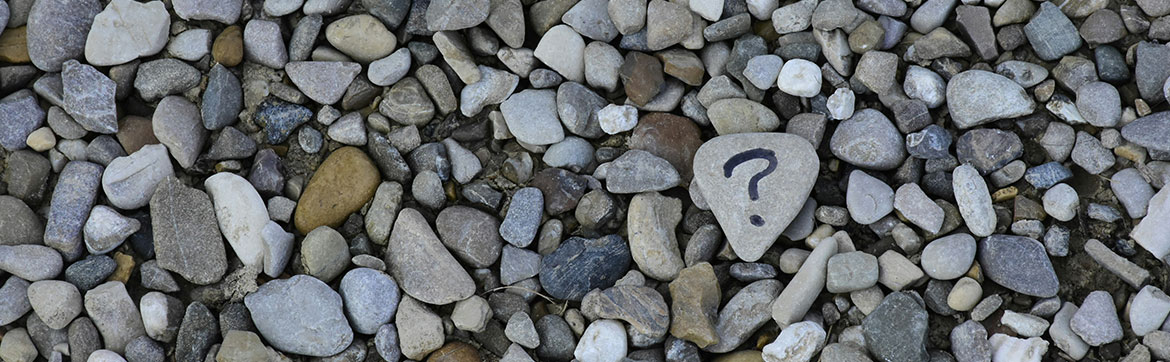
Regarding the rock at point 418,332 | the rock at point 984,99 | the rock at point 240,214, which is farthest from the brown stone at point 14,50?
the rock at point 984,99

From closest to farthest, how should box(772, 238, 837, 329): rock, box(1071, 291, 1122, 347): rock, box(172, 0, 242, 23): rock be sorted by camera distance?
box(1071, 291, 1122, 347): rock
box(772, 238, 837, 329): rock
box(172, 0, 242, 23): rock

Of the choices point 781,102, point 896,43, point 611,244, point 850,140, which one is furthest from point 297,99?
point 896,43

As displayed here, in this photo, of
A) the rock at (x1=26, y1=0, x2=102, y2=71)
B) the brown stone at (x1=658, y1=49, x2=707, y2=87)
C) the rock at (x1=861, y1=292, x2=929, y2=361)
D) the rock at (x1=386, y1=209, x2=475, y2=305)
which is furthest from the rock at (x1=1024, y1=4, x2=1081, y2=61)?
the rock at (x1=26, y1=0, x2=102, y2=71)

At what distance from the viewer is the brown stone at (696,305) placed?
2.08 metres

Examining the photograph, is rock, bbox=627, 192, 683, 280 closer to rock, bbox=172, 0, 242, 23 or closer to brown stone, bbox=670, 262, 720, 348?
brown stone, bbox=670, 262, 720, 348

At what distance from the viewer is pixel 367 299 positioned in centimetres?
217

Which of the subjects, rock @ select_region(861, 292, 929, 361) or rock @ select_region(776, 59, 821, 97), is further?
rock @ select_region(776, 59, 821, 97)

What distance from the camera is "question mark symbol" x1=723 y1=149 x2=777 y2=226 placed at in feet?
7.01

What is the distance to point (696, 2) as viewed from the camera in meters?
2.31

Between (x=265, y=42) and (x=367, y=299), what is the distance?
782mm

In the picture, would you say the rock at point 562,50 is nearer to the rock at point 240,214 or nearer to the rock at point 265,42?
the rock at point 265,42

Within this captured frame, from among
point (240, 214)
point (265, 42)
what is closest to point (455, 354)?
point (240, 214)

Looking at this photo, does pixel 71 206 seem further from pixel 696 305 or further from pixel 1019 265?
pixel 1019 265

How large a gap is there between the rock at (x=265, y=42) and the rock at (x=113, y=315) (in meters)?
0.71
